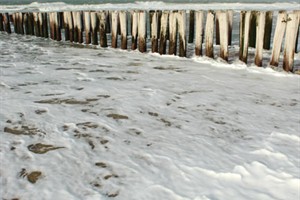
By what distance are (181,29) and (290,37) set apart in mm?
2443

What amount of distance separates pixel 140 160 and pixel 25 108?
193 centimetres

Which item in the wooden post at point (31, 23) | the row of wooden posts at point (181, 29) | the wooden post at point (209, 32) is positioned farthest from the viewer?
the wooden post at point (31, 23)

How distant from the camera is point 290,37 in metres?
5.95

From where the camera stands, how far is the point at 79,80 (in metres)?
5.64

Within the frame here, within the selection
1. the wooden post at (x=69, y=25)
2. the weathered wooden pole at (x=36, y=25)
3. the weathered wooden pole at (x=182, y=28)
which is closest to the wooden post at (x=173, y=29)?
the weathered wooden pole at (x=182, y=28)

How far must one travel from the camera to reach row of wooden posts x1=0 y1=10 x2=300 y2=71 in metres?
6.13

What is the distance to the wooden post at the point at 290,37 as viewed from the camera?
588cm

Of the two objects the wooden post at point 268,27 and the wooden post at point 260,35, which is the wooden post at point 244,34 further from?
the wooden post at point 268,27

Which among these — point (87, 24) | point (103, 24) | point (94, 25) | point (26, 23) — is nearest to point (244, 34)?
point (103, 24)

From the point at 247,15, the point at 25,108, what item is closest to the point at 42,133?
the point at 25,108

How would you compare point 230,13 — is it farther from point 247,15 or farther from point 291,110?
point 291,110

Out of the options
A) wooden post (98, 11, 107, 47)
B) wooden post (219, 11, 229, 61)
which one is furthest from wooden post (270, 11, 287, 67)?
wooden post (98, 11, 107, 47)

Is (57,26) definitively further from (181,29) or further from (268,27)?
(268,27)

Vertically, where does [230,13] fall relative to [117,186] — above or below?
above
